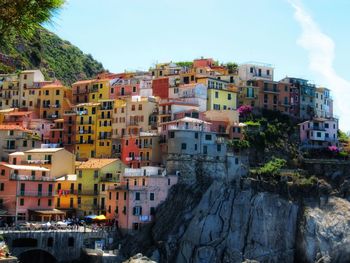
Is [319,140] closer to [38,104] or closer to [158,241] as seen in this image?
[158,241]

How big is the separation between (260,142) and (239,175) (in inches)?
301

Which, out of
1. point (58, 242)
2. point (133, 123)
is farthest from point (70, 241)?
point (133, 123)

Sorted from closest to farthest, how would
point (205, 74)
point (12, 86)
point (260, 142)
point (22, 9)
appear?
point (22, 9) < point (260, 142) < point (205, 74) < point (12, 86)

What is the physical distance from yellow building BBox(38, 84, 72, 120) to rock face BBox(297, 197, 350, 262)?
3673 centimetres

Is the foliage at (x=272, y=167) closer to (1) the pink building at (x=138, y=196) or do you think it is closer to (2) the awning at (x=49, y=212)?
(1) the pink building at (x=138, y=196)

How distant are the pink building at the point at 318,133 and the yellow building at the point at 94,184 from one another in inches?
1055

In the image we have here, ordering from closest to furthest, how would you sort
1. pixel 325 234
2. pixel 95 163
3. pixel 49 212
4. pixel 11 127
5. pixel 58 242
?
pixel 58 242
pixel 49 212
pixel 325 234
pixel 95 163
pixel 11 127

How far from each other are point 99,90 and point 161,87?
971cm

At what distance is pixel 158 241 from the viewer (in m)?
67.8

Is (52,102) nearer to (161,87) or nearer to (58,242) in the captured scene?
(161,87)

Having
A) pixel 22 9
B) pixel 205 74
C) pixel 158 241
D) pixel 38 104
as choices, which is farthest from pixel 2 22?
pixel 38 104

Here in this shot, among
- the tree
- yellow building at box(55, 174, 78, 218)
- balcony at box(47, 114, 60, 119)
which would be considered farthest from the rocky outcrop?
the tree

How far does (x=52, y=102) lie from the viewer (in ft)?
306

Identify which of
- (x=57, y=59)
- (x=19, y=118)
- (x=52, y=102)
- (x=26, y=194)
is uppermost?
(x=57, y=59)
